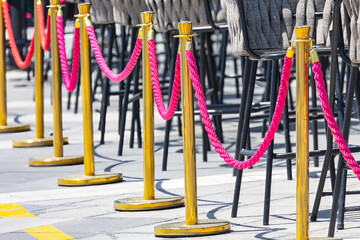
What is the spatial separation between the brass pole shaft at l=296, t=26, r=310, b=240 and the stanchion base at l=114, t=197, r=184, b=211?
60.6 inches

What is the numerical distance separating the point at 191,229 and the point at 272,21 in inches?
46.8

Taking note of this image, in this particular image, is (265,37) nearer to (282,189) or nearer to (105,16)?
(282,189)

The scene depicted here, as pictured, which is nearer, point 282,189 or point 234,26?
point 234,26

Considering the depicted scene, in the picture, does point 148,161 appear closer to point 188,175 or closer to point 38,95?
point 188,175

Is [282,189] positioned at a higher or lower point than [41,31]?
lower

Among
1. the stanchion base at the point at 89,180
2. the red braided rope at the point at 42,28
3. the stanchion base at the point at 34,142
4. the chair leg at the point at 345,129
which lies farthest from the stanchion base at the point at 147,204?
the stanchion base at the point at 34,142

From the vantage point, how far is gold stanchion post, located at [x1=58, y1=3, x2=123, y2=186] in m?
6.36

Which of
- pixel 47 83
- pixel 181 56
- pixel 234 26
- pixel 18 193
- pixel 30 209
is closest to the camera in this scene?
pixel 181 56

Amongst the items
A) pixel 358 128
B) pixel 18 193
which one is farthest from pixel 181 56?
pixel 358 128

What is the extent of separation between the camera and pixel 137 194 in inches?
239

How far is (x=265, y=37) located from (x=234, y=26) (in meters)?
0.17

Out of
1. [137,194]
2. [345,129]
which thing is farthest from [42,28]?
[345,129]

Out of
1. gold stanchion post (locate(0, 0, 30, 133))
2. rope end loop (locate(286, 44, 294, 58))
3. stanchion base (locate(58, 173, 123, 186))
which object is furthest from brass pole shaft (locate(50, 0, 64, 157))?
rope end loop (locate(286, 44, 294, 58))

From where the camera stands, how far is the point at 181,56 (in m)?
4.79
